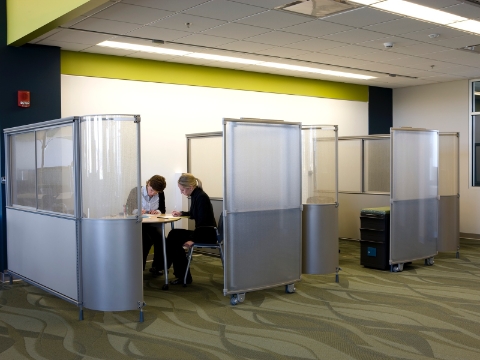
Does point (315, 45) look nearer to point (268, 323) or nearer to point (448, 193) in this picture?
point (448, 193)

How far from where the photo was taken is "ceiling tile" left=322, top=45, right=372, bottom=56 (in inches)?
320

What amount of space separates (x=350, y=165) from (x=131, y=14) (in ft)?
16.8

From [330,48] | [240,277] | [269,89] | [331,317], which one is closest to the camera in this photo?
[331,317]

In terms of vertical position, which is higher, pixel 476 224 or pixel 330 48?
pixel 330 48

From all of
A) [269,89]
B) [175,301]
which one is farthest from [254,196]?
[269,89]

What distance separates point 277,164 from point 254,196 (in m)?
0.47

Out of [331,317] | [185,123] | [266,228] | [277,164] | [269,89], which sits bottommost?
[331,317]

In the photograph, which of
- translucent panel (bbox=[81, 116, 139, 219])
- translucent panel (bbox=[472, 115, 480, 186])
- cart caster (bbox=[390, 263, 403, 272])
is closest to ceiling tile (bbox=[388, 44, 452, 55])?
cart caster (bbox=[390, 263, 403, 272])

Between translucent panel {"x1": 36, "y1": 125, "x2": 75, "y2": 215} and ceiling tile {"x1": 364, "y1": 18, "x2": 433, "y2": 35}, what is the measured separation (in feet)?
12.5

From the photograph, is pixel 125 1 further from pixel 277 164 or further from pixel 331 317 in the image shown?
pixel 331 317

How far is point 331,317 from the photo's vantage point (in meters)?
5.61

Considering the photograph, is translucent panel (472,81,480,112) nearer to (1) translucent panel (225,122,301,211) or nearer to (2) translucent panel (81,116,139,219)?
(1) translucent panel (225,122,301,211)

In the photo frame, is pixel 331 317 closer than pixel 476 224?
Yes

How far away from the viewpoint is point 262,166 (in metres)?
6.17
